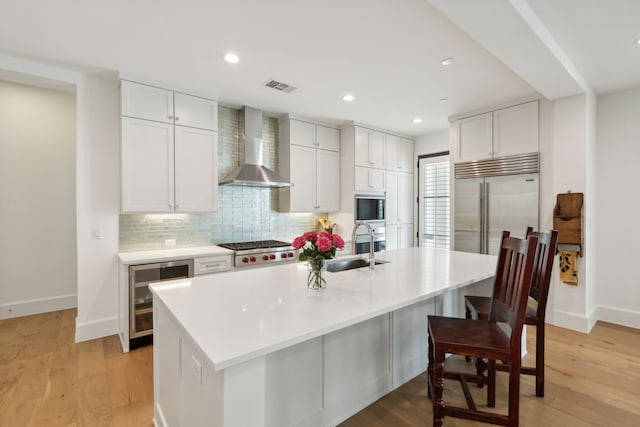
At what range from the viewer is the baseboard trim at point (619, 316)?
3.35 metres

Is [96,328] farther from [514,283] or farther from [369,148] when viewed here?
[369,148]

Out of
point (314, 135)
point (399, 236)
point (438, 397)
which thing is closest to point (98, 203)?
point (314, 135)

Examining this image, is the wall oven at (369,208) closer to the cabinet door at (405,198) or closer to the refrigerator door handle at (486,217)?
the cabinet door at (405,198)

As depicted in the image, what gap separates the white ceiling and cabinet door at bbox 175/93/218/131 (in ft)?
0.34

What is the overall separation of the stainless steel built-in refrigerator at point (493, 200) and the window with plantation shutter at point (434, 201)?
0.89m

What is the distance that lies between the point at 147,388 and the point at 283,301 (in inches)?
60.8

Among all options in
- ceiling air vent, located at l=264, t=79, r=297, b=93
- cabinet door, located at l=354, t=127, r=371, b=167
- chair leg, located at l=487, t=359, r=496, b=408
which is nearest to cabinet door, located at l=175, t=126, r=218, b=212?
ceiling air vent, located at l=264, t=79, r=297, b=93

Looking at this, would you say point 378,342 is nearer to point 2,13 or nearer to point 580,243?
point 580,243

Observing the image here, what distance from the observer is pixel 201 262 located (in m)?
3.18

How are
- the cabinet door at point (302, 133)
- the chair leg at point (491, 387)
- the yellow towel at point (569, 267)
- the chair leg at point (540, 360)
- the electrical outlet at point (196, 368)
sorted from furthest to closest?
the cabinet door at point (302, 133), the yellow towel at point (569, 267), the chair leg at point (540, 360), the chair leg at point (491, 387), the electrical outlet at point (196, 368)

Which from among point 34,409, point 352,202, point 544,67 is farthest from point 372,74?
point 34,409

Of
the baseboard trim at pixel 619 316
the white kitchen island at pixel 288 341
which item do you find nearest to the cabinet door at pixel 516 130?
the white kitchen island at pixel 288 341

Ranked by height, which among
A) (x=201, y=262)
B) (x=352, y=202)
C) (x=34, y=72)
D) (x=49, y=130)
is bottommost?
(x=201, y=262)

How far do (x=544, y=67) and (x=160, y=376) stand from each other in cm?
364
